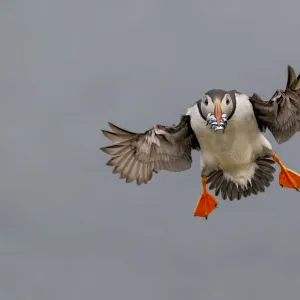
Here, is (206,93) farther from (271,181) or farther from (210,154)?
(271,181)

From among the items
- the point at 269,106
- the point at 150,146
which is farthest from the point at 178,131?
the point at 269,106

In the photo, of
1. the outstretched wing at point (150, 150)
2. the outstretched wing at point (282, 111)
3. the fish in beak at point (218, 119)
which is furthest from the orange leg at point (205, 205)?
the fish in beak at point (218, 119)

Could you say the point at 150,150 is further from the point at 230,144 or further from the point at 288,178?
the point at 288,178

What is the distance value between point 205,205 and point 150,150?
2010 mm

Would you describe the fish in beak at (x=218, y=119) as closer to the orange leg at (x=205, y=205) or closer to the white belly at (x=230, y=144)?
the white belly at (x=230, y=144)

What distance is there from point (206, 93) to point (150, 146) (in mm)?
2667

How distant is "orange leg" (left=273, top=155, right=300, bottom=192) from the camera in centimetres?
2458

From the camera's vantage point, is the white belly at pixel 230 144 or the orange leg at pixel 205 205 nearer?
the white belly at pixel 230 144

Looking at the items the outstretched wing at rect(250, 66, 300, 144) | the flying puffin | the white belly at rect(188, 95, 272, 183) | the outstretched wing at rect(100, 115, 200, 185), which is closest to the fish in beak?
the flying puffin

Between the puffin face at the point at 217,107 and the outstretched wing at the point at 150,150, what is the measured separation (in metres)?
1.66

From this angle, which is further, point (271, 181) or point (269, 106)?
point (271, 181)

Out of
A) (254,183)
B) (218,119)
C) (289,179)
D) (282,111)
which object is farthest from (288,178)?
(218,119)

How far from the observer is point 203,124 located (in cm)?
2312

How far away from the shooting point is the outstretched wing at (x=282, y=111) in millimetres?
23000
